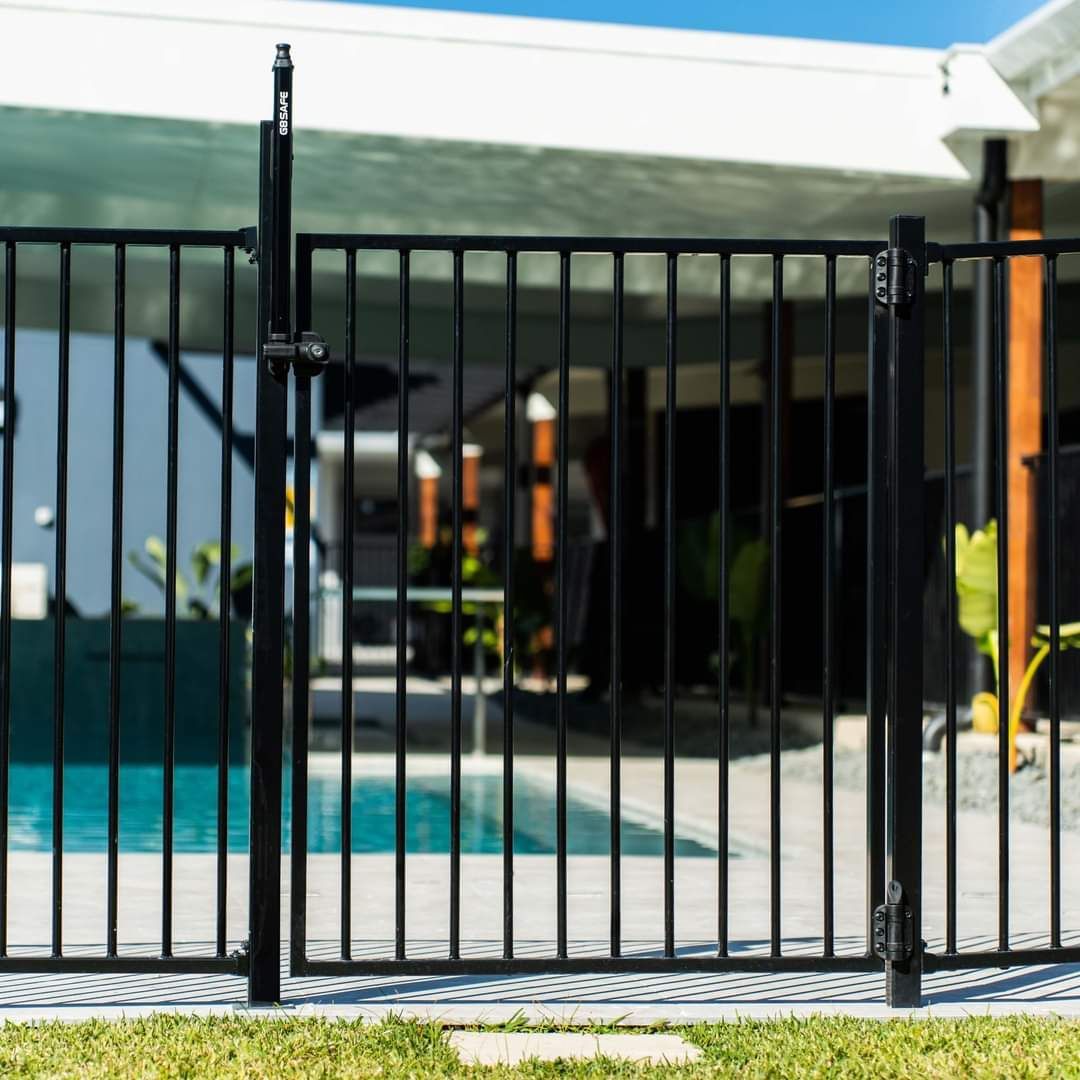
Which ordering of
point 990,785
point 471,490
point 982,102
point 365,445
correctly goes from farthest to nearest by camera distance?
point 471,490 → point 365,445 → point 982,102 → point 990,785

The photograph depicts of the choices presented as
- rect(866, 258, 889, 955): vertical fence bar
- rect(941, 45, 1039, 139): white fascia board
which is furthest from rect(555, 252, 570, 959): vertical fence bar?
rect(941, 45, 1039, 139): white fascia board

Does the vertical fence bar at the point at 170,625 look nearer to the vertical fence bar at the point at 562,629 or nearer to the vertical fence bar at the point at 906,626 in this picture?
the vertical fence bar at the point at 562,629

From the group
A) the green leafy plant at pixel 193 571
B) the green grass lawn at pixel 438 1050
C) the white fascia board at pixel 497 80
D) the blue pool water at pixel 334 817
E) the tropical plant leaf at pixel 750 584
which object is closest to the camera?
the green grass lawn at pixel 438 1050

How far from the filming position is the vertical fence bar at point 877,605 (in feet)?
12.7

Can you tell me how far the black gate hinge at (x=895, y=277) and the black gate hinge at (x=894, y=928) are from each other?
1.39 m

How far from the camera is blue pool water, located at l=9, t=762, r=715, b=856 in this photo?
816cm

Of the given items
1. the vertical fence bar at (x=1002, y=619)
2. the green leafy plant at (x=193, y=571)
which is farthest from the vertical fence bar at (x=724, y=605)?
the green leafy plant at (x=193, y=571)

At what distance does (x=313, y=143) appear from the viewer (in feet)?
33.6

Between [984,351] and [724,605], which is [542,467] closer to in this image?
[984,351]

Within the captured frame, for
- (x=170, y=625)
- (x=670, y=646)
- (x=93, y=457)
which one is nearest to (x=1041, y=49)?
(x=670, y=646)

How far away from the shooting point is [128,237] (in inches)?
155

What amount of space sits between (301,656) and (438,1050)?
0.99 m

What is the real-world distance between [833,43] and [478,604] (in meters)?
4.87

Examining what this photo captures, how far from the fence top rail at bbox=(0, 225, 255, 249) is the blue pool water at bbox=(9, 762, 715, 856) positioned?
4.27m
